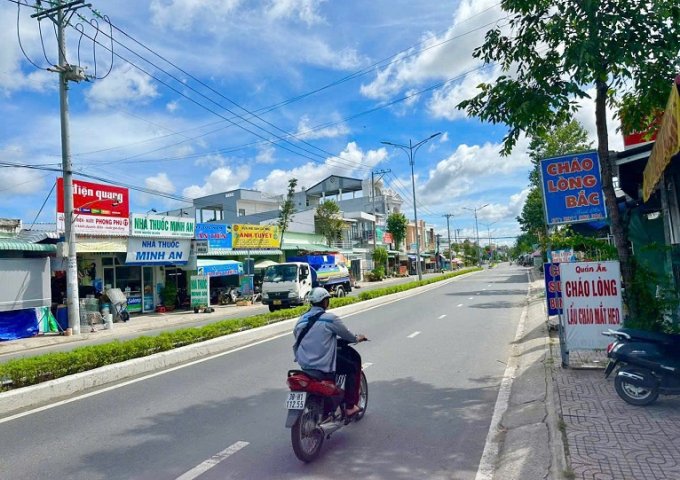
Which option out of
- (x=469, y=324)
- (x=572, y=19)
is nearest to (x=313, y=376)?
(x=572, y=19)

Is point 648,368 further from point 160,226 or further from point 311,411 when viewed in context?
point 160,226

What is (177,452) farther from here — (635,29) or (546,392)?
(635,29)

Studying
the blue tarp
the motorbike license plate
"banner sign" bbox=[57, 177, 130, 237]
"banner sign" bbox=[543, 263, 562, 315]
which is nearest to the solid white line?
"banner sign" bbox=[543, 263, 562, 315]

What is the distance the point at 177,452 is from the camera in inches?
193

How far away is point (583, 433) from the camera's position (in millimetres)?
4738

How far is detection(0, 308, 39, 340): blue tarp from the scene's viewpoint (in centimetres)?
1641

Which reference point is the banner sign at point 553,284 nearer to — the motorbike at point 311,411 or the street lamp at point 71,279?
the motorbike at point 311,411

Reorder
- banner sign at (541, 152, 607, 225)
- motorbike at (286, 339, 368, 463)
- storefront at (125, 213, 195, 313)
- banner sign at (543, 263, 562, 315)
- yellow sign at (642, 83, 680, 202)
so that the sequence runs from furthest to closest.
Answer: storefront at (125, 213, 195, 313)
banner sign at (543, 263, 562, 315)
banner sign at (541, 152, 607, 225)
motorbike at (286, 339, 368, 463)
yellow sign at (642, 83, 680, 202)

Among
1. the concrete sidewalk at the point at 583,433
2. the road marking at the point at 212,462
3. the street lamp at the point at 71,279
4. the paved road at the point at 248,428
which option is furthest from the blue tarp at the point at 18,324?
the concrete sidewalk at the point at 583,433

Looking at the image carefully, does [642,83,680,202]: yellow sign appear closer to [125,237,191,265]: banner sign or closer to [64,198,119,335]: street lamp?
[64,198,119,335]: street lamp

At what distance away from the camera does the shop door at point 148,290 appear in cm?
2511

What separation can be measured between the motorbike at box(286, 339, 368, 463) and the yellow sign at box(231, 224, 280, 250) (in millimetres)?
25906

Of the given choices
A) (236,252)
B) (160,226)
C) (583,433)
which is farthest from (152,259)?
(583,433)

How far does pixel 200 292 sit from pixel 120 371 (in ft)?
54.1
